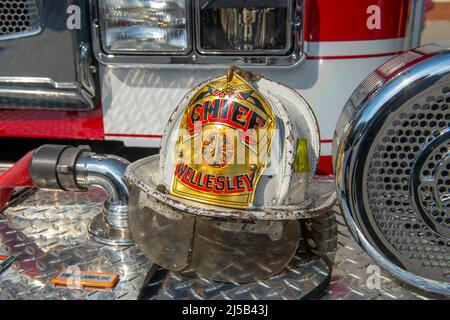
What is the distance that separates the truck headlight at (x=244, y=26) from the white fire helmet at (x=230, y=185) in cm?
25

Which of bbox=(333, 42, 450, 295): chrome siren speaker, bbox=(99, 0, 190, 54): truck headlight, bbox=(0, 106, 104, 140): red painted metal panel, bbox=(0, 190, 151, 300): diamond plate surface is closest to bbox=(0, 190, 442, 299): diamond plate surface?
bbox=(0, 190, 151, 300): diamond plate surface

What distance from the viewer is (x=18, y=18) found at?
64.1 inches

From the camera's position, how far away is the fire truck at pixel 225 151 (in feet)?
3.51

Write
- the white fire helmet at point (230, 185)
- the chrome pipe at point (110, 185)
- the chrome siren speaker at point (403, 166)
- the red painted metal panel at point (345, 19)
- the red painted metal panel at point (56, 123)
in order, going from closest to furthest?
the chrome siren speaker at point (403, 166) → the white fire helmet at point (230, 185) → the chrome pipe at point (110, 185) → the red painted metal panel at point (345, 19) → the red painted metal panel at point (56, 123)

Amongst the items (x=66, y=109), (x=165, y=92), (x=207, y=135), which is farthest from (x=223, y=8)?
(x=66, y=109)

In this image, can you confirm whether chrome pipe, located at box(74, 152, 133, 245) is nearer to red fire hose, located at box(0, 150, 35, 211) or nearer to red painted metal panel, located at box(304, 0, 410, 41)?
red fire hose, located at box(0, 150, 35, 211)

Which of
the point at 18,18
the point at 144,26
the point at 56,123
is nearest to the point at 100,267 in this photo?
the point at 56,123

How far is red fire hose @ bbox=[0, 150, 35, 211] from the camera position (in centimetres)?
149

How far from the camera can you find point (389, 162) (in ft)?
3.47

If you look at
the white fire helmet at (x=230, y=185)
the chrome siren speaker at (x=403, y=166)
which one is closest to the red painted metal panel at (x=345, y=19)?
the white fire helmet at (x=230, y=185)

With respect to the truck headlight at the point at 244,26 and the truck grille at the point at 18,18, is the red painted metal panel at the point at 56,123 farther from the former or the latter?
the truck headlight at the point at 244,26
